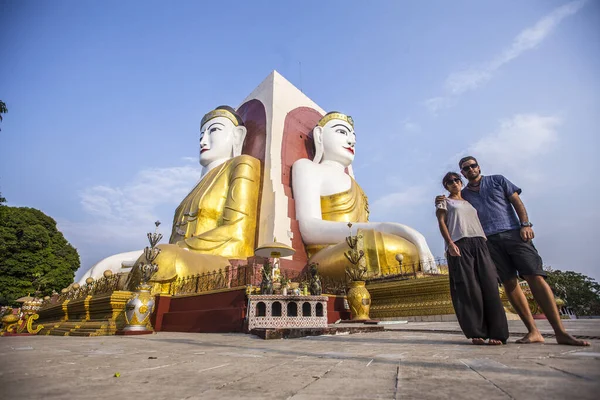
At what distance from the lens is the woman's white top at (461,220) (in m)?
2.90

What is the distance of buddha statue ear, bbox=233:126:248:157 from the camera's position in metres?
14.3

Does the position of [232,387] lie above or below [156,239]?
below

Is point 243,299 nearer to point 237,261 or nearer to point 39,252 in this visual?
point 237,261

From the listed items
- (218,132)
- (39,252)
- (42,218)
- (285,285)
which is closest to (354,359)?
(285,285)

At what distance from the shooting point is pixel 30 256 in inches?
776

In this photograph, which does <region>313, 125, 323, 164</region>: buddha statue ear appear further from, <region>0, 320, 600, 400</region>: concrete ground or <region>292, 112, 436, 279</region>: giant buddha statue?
<region>0, 320, 600, 400</region>: concrete ground

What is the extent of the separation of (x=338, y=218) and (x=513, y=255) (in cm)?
950

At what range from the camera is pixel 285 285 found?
680 centimetres

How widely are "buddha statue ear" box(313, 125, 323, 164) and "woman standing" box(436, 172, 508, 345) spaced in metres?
11.2

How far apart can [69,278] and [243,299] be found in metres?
19.6

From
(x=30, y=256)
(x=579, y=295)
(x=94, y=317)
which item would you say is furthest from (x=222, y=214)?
(x=579, y=295)

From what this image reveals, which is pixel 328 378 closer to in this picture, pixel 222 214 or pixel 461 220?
pixel 461 220

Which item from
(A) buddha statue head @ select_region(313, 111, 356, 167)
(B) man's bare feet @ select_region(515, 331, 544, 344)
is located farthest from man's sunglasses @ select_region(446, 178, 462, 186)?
(A) buddha statue head @ select_region(313, 111, 356, 167)

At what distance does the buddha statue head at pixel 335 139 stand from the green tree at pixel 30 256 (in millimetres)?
16568
